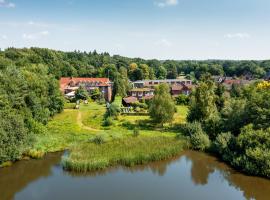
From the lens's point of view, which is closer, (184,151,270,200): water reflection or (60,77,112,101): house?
(184,151,270,200): water reflection

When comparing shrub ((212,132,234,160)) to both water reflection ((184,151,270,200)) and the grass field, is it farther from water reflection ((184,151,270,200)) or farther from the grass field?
the grass field

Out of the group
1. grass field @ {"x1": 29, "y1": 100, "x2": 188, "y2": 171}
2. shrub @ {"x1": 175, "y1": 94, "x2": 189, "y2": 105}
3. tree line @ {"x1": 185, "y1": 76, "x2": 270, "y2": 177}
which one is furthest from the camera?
shrub @ {"x1": 175, "y1": 94, "x2": 189, "y2": 105}

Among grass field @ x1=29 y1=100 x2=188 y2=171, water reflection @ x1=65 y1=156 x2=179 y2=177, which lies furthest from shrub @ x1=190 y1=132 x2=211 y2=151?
water reflection @ x1=65 y1=156 x2=179 y2=177

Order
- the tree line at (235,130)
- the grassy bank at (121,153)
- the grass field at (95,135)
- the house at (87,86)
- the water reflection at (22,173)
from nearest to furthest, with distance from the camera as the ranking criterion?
the water reflection at (22,173) → the tree line at (235,130) → the grassy bank at (121,153) → the grass field at (95,135) → the house at (87,86)

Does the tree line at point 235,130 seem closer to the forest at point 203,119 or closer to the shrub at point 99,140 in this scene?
the forest at point 203,119

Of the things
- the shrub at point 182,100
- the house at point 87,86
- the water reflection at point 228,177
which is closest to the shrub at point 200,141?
the water reflection at point 228,177

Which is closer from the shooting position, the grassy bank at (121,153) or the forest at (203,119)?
the forest at (203,119)

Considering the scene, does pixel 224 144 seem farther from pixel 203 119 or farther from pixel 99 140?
pixel 99 140
